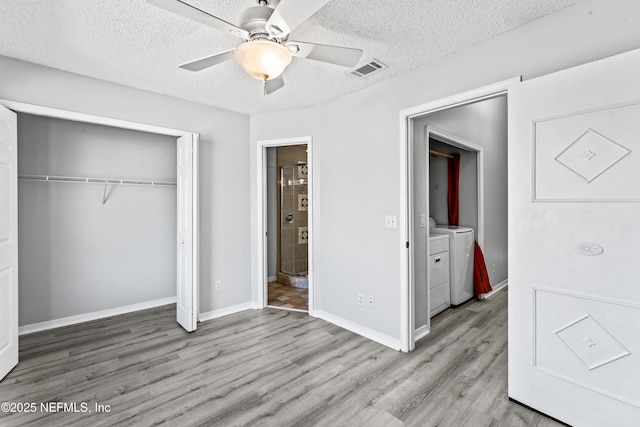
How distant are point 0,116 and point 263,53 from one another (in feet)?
6.94

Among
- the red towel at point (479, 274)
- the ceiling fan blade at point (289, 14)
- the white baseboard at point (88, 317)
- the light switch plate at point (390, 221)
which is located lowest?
the white baseboard at point (88, 317)

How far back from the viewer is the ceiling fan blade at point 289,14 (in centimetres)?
127

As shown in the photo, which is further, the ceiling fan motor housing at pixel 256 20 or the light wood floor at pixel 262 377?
the light wood floor at pixel 262 377

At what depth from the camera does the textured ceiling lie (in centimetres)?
172

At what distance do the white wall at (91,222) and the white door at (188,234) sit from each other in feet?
2.91

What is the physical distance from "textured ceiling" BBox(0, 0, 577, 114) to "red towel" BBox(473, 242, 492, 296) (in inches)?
106

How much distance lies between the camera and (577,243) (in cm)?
162

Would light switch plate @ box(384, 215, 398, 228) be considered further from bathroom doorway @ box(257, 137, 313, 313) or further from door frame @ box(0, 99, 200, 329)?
bathroom doorway @ box(257, 137, 313, 313)

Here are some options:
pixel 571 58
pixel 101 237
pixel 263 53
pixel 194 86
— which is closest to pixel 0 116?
pixel 194 86

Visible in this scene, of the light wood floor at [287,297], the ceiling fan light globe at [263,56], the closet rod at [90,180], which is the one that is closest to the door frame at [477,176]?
the light wood floor at [287,297]

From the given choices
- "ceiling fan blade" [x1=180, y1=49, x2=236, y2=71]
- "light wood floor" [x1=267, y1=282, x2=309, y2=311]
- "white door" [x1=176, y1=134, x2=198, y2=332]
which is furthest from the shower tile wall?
"ceiling fan blade" [x1=180, y1=49, x2=236, y2=71]

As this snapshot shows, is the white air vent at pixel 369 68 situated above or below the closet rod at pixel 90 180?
above

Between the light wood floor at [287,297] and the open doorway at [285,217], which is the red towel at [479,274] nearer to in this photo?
the light wood floor at [287,297]

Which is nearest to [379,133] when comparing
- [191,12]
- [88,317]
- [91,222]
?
[191,12]
